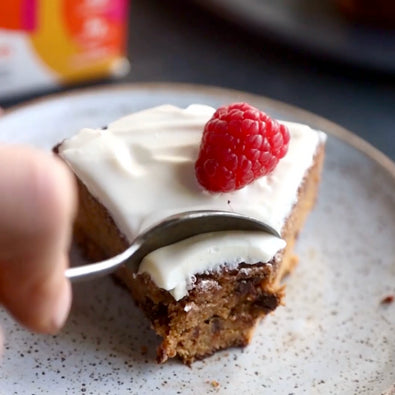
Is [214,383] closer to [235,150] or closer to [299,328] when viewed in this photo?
[299,328]

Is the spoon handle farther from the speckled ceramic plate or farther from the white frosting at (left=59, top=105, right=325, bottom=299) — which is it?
the speckled ceramic plate

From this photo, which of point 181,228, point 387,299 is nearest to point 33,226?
point 181,228

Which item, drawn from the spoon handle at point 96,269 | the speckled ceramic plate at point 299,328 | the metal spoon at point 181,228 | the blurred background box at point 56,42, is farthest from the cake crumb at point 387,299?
the blurred background box at point 56,42


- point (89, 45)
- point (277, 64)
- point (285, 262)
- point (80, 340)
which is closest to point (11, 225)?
point (80, 340)

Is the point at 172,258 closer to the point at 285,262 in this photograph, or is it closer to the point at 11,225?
the point at 285,262

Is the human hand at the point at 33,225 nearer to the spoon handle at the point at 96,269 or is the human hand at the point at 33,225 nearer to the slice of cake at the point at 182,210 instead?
the spoon handle at the point at 96,269

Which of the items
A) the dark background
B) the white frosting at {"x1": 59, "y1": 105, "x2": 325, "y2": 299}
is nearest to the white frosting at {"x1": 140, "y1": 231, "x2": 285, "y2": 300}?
the white frosting at {"x1": 59, "y1": 105, "x2": 325, "y2": 299}
